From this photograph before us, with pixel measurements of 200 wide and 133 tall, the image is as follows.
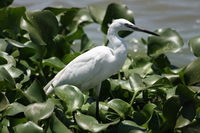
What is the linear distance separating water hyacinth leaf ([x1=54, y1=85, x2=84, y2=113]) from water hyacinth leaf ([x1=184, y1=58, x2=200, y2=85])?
0.86 m

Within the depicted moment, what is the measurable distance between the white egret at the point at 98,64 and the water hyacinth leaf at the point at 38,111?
2.44ft

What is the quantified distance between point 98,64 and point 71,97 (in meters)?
0.57

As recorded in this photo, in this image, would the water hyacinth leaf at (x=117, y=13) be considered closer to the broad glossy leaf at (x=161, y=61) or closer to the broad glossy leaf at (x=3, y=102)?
the broad glossy leaf at (x=161, y=61)

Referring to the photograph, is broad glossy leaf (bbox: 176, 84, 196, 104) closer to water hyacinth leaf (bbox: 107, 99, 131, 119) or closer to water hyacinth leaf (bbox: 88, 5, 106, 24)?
water hyacinth leaf (bbox: 107, 99, 131, 119)

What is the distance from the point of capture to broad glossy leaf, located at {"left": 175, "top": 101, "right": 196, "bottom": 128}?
2.80 meters

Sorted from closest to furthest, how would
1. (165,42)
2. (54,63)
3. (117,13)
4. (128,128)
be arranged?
(128,128)
(54,63)
(165,42)
(117,13)

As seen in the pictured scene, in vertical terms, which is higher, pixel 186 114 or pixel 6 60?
pixel 6 60

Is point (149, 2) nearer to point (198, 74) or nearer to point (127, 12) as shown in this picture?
point (127, 12)

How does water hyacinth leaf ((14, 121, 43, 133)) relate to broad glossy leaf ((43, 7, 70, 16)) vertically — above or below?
below

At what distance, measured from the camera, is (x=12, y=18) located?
151 inches

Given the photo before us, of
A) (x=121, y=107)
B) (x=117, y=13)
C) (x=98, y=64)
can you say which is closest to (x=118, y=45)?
(x=98, y=64)

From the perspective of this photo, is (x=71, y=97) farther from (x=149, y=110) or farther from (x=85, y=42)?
(x=85, y=42)

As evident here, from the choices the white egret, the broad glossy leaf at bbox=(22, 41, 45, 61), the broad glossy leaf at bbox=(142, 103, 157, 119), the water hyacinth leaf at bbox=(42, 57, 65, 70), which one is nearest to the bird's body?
the white egret

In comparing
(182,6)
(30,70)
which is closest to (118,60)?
(30,70)
